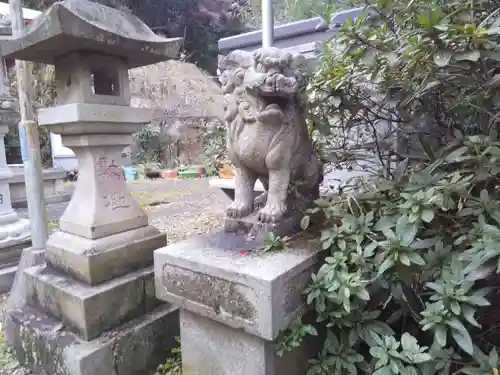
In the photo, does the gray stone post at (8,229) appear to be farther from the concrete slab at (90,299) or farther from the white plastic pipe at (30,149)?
the concrete slab at (90,299)

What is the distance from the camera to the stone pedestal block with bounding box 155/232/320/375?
1396 millimetres

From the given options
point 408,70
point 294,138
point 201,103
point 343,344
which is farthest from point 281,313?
point 201,103

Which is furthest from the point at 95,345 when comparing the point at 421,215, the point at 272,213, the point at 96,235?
the point at 421,215

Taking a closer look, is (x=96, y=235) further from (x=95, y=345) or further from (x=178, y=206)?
(x=178, y=206)

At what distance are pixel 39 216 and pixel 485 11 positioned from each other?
2.86 meters

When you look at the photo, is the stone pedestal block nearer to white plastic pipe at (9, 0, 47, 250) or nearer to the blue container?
white plastic pipe at (9, 0, 47, 250)

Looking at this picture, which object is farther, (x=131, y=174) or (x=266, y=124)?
(x=131, y=174)

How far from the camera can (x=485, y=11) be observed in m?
1.45

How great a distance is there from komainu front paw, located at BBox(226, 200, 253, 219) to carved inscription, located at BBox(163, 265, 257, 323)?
383mm

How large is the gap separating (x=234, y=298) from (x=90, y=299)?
790 mm

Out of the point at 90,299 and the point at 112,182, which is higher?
the point at 112,182

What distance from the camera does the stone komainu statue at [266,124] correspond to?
160cm

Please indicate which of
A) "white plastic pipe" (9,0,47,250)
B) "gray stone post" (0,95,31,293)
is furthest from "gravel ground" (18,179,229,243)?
"white plastic pipe" (9,0,47,250)

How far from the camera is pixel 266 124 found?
1676mm
